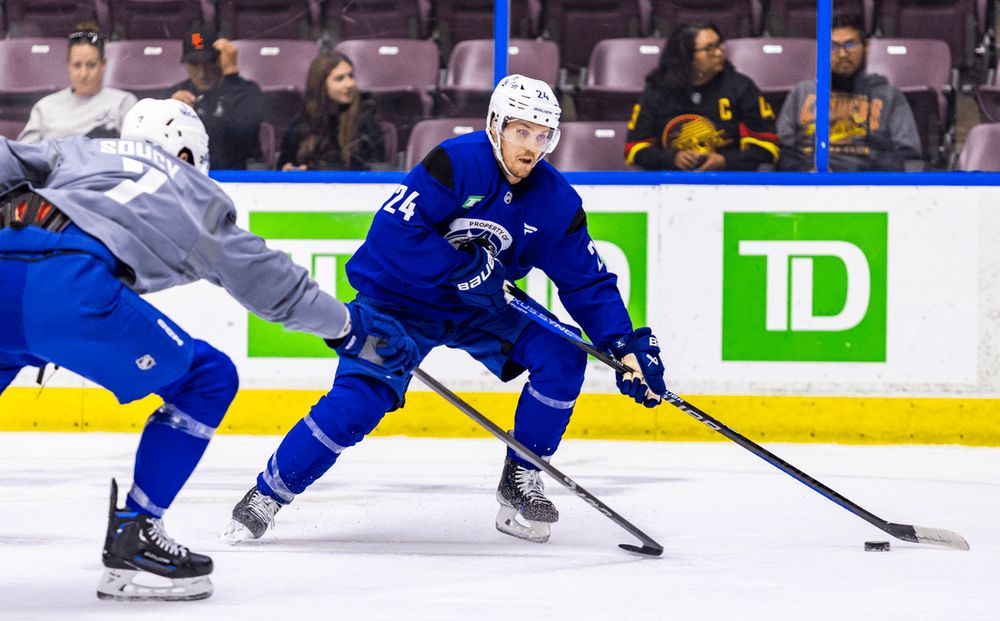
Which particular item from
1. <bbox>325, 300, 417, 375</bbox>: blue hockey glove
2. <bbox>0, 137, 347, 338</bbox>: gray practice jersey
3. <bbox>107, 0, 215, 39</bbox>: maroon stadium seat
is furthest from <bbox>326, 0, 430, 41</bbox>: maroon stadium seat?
<bbox>0, 137, 347, 338</bbox>: gray practice jersey

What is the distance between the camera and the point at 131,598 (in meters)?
2.71

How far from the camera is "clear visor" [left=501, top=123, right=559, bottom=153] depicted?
3463mm

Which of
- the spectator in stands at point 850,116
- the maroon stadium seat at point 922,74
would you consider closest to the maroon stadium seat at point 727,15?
the spectator in stands at point 850,116

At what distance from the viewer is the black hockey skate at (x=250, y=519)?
131 inches

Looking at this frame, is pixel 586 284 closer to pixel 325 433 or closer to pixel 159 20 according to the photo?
pixel 325 433

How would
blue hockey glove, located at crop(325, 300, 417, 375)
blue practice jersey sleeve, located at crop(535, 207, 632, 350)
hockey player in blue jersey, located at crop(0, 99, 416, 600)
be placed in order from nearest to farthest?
hockey player in blue jersey, located at crop(0, 99, 416, 600) → blue hockey glove, located at crop(325, 300, 417, 375) → blue practice jersey sleeve, located at crop(535, 207, 632, 350)

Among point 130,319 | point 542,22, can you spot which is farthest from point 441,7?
point 130,319

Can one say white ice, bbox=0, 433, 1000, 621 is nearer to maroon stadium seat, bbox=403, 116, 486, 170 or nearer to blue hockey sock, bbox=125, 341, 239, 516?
blue hockey sock, bbox=125, 341, 239, 516

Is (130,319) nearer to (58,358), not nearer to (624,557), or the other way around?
(58,358)

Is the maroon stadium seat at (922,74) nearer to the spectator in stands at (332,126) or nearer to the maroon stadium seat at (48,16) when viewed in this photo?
the spectator in stands at (332,126)

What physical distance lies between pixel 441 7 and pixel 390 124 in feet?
1.56

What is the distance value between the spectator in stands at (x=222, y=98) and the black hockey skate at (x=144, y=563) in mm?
2936

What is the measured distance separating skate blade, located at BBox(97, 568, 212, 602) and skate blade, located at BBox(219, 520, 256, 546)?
62 centimetres

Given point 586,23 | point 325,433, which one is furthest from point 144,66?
point 325,433
